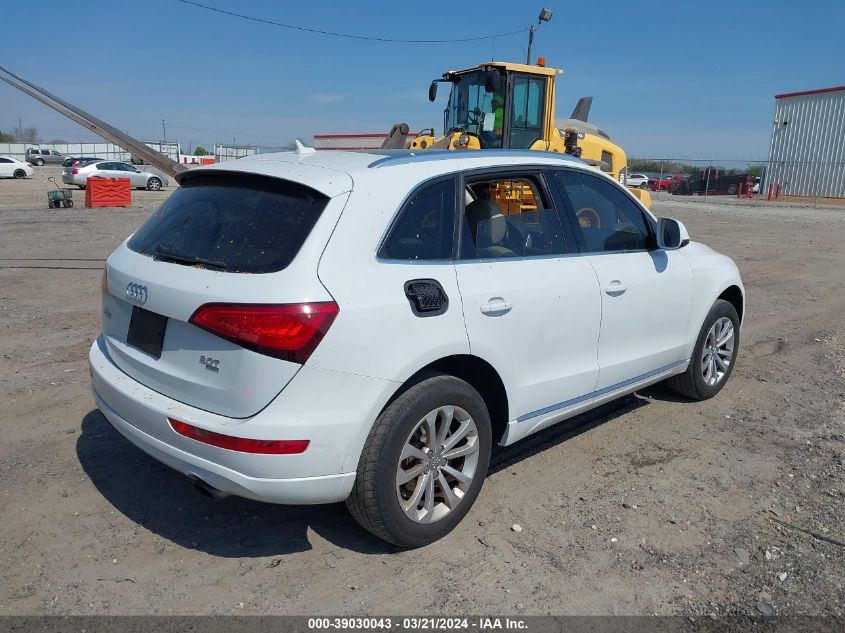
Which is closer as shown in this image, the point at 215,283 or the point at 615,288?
the point at 215,283

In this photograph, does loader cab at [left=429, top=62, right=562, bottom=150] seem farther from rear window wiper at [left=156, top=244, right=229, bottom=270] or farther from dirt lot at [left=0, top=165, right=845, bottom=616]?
rear window wiper at [left=156, top=244, right=229, bottom=270]

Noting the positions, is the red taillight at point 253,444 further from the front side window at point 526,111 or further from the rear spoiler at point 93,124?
the front side window at point 526,111

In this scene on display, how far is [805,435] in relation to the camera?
4801mm

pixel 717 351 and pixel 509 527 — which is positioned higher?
pixel 717 351

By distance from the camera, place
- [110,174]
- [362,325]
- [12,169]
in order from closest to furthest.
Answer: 1. [362,325]
2. [110,174]
3. [12,169]

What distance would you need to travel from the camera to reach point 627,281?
4.22m

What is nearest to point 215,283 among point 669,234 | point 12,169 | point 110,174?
point 669,234

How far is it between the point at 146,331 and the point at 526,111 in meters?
9.73

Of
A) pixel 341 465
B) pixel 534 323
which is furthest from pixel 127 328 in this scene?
pixel 534 323

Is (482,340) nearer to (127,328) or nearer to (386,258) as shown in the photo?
(386,258)

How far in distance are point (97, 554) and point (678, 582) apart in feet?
8.81

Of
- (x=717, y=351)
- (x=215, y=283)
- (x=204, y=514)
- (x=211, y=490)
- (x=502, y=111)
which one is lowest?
(x=204, y=514)

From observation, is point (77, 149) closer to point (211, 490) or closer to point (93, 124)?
point (93, 124)

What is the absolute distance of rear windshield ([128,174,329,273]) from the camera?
2939 millimetres
